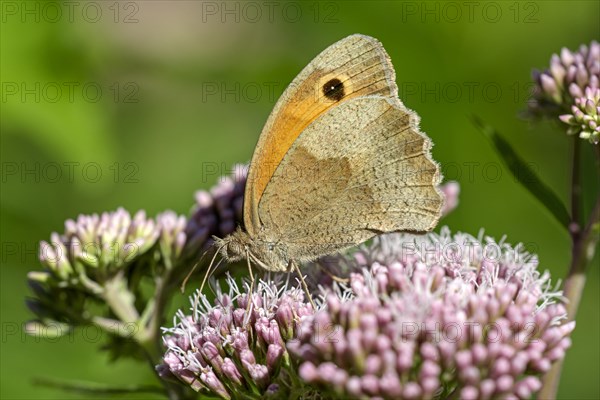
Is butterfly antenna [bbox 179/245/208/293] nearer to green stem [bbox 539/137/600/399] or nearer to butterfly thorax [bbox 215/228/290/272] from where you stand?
butterfly thorax [bbox 215/228/290/272]

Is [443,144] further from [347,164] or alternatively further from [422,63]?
[347,164]

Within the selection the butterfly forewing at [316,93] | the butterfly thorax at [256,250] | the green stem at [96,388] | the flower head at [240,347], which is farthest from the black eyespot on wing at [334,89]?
the green stem at [96,388]

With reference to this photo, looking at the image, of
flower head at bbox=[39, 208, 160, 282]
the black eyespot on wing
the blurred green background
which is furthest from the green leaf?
flower head at bbox=[39, 208, 160, 282]

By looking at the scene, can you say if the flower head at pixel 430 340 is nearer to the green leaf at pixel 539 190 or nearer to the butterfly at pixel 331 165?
the green leaf at pixel 539 190

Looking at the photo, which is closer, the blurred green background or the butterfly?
the butterfly

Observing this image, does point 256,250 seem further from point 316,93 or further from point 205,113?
point 205,113

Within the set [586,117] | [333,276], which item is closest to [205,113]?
[333,276]
